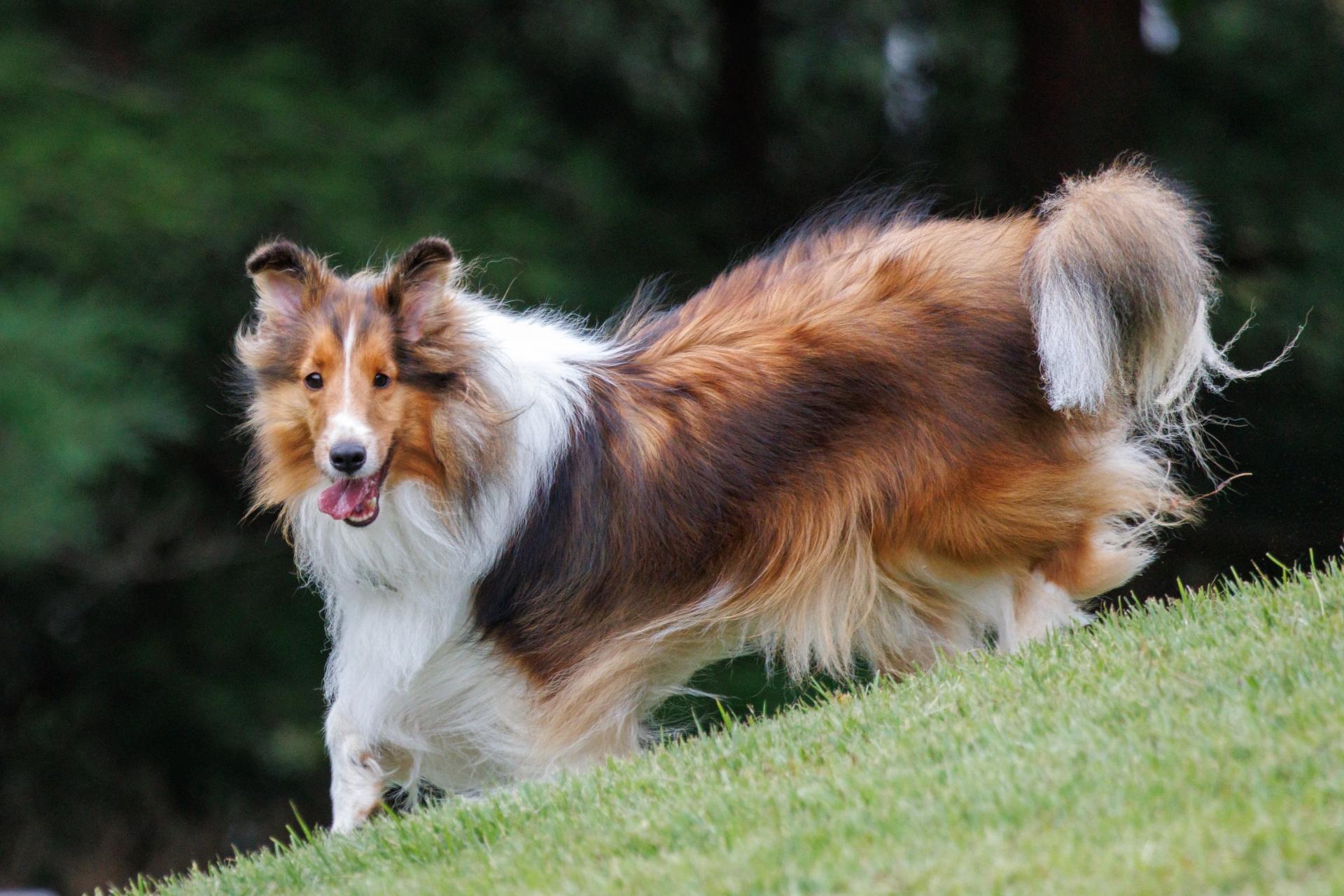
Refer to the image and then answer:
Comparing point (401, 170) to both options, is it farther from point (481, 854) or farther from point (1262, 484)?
point (481, 854)

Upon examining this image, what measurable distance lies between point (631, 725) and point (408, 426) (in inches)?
49.8

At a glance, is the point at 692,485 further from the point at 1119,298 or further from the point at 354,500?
the point at 1119,298

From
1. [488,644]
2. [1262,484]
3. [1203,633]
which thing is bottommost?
[1262,484]

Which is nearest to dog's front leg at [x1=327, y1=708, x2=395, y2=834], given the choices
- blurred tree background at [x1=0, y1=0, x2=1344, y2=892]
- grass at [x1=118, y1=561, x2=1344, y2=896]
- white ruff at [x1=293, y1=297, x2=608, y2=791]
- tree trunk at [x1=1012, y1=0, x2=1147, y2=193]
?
white ruff at [x1=293, y1=297, x2=608, y2=791]

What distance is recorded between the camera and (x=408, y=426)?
5348 mm

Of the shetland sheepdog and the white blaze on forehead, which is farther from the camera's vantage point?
the shetland sheepdog

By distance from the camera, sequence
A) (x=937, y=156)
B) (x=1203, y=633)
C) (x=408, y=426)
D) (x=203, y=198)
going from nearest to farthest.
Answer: (x=1203, y=633) → (x=408, y=426) → (x=203, y=198) → (x=937, y=156)

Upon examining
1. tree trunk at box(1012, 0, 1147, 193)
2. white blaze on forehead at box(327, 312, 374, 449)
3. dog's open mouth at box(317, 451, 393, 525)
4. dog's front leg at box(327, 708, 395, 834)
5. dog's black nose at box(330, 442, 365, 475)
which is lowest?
dog's front leg at box(327, 708, 395, 834)

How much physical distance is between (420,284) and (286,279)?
0.46m

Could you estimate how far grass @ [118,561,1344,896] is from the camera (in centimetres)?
323

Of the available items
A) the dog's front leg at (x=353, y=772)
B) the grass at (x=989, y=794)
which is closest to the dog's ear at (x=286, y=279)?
the dog's front leg at (x=353, y=772)

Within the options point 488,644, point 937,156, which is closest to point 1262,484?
point 937,156

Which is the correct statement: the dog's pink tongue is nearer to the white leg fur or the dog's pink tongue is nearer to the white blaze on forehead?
the white blaze on forehead

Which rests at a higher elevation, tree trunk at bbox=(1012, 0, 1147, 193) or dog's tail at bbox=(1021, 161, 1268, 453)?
tree trunk at bbox=(1012, 0, 1147, 193)
